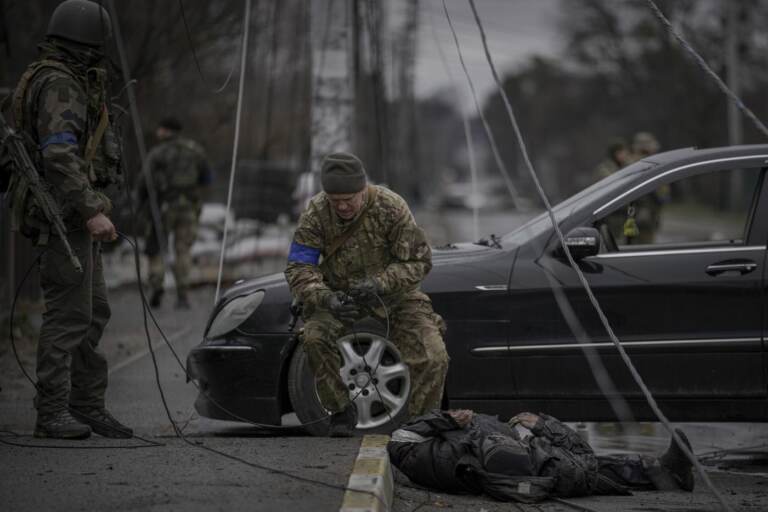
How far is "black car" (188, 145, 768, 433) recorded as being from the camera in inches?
255

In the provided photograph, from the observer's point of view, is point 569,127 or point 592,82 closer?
point 592,82

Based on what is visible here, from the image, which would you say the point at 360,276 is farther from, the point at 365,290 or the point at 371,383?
the point at 371,383

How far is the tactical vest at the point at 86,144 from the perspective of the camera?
5.96 meters

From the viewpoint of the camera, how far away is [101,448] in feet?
19.3

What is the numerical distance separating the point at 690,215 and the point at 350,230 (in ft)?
150

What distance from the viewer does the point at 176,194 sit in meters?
13.1

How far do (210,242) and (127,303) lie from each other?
4237mm

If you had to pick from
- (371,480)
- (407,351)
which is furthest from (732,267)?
(371,480)

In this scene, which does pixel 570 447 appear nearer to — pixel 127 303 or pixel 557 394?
pixel 557 394

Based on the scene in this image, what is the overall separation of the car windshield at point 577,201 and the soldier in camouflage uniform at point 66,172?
2.15m

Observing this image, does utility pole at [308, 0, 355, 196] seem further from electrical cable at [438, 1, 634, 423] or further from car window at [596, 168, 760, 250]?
electrical cable at [438, 1, 634, 423]

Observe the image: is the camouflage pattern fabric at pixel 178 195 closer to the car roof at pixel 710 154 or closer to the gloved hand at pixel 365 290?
the car roof at pixel 710 154

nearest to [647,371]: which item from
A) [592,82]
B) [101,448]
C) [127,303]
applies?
[101,448]

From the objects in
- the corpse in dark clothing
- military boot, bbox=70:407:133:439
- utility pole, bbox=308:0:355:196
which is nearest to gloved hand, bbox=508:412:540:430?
the corpse in dark clothing
